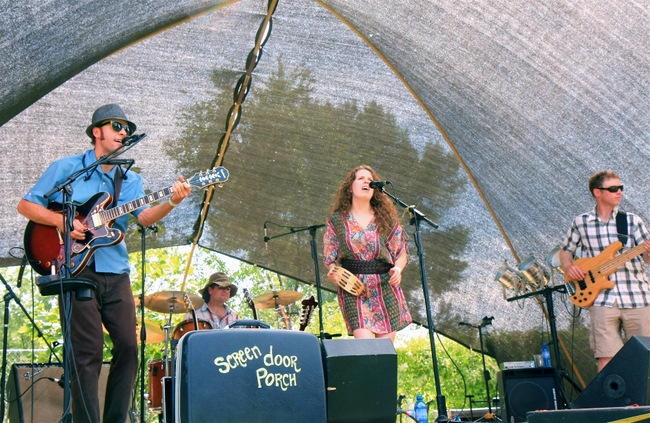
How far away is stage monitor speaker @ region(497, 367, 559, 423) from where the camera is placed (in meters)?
4.48

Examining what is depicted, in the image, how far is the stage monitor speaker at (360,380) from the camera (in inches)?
100.0

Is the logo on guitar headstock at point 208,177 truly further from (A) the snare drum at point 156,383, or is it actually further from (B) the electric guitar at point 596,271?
(B) the electric guitar at point 596,271

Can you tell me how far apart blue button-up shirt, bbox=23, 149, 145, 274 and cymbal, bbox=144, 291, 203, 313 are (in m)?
2.66

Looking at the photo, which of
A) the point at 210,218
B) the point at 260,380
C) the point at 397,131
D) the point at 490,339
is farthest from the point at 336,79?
the point at 260,380

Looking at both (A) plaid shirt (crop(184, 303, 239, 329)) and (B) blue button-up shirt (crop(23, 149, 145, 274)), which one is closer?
(B) blue button-up shirt (crop(23, 149, 145, 274))

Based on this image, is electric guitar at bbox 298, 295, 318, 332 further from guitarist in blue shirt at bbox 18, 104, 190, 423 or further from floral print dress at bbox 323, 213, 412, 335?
guitarist in blue shirt at bbox 18, 104, 190, 423

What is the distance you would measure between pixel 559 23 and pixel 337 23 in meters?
1.64

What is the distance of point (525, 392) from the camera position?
4.51 metres

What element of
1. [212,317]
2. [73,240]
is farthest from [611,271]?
[212,317]

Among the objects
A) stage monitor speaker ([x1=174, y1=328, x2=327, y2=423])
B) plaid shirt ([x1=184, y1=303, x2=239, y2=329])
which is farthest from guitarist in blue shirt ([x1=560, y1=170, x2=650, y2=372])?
plaid shirt ([x1=184, y1=303, x2=239, y2=329])

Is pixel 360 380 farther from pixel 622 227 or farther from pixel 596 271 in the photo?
pixel 622 227

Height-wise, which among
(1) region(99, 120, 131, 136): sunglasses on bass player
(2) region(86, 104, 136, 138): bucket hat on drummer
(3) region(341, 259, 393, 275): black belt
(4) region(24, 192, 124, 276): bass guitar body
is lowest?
(3) region(341, 259, 393, 275): black belt

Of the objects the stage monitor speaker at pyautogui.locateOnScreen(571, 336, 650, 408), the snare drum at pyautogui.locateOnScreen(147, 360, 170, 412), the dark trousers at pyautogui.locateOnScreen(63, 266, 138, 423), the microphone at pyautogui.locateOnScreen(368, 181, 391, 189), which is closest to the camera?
the stage monitor speaker at pyautogui.locateOnScreen(571, 336, 650, 408)

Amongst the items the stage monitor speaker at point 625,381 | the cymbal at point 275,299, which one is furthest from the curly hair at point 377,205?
the cymbal at point 275,299
